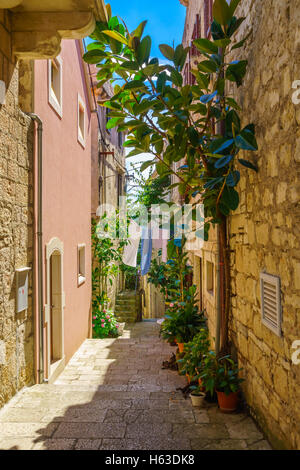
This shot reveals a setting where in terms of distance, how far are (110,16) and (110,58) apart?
14.8 inches

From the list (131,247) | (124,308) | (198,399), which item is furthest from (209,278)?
(124,308)

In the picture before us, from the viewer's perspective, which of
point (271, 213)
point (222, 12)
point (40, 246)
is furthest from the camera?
point (40, 246)

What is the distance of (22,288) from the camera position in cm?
394

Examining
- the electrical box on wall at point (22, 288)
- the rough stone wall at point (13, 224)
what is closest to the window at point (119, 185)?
the rough stone wall at point (13, 224)

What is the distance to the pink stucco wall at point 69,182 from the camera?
5.07 meters

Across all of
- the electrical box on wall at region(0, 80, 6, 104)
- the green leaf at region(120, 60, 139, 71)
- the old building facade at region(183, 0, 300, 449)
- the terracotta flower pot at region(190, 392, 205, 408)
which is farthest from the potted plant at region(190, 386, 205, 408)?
the electrical box on wall at region(0, 80, 6, 104)

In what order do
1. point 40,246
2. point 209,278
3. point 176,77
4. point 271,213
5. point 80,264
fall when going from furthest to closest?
point 80,264
point 209,278
point 40,246
point 176,77
point 271,213

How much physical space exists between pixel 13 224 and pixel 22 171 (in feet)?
2.04

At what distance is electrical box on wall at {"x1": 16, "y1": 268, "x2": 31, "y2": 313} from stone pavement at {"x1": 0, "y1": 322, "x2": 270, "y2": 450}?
33.5 inches

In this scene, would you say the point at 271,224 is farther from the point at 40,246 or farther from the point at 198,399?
the point at 40,246

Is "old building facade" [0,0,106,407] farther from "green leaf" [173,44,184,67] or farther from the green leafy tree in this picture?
"green leaf" [173,44,184,67]

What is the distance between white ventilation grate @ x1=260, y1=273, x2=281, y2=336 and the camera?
2.63 meters

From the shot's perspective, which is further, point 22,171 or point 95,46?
point 22,171

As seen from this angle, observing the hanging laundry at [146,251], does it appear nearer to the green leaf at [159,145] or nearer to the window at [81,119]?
the window at [81,119]
